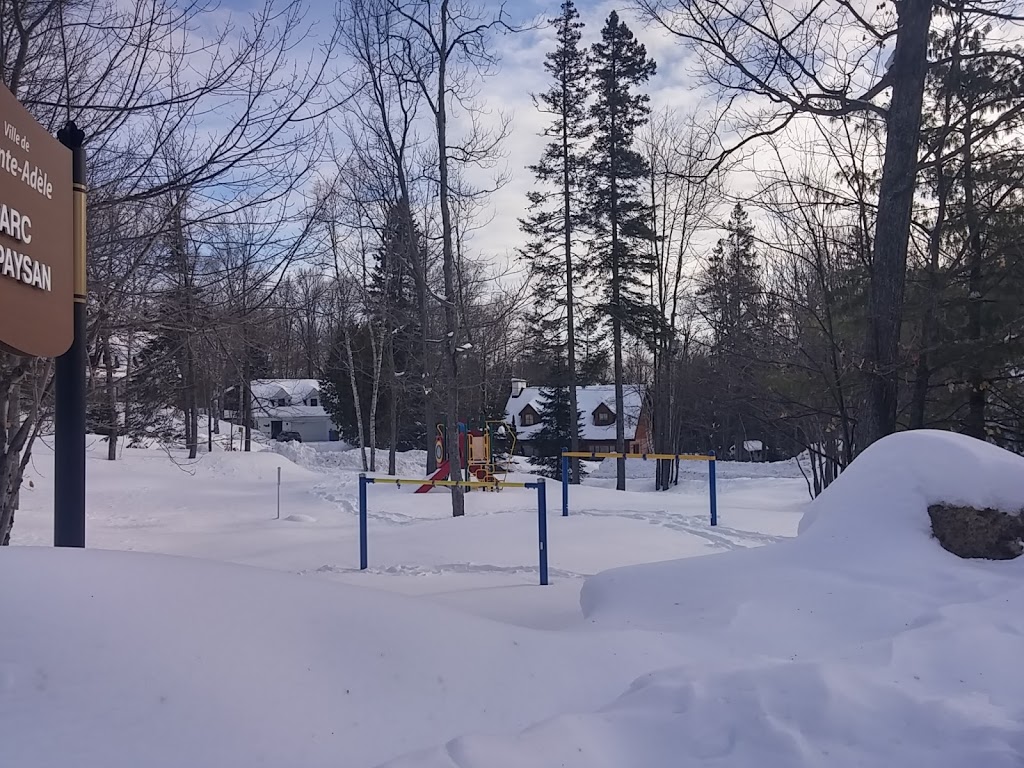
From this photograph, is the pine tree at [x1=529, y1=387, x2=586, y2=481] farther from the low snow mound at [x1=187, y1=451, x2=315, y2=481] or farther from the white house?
the white house

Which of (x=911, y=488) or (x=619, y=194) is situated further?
(x=619, y=194)

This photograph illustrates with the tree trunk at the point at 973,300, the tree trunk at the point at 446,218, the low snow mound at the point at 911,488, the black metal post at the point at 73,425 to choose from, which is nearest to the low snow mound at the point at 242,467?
the tree trunk at the point at 446,218

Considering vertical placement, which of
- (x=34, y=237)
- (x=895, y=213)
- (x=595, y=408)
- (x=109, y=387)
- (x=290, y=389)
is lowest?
(x=595, y=408)

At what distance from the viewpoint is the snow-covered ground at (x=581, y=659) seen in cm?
291

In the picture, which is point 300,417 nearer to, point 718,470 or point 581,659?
point 718,470

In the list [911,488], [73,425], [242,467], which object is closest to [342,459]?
[242,467]

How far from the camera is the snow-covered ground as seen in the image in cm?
291

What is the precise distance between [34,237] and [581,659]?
11.5ft

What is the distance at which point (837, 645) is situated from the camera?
426 centimetres

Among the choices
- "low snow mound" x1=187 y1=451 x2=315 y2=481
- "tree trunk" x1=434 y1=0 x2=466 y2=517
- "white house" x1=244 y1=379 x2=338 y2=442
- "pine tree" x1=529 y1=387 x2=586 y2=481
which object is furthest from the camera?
"white house" x1=244 y1=379 x2=338 y2=442

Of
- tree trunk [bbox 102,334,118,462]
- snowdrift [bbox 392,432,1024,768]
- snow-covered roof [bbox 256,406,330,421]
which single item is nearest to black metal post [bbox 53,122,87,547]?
tree trunk [bbox 102,334,118,462]

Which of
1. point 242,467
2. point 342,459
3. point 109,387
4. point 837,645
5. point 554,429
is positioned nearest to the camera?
point 837,645

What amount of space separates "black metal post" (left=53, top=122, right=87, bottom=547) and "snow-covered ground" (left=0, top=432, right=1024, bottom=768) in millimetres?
594

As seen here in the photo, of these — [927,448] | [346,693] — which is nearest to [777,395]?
[927,448]
